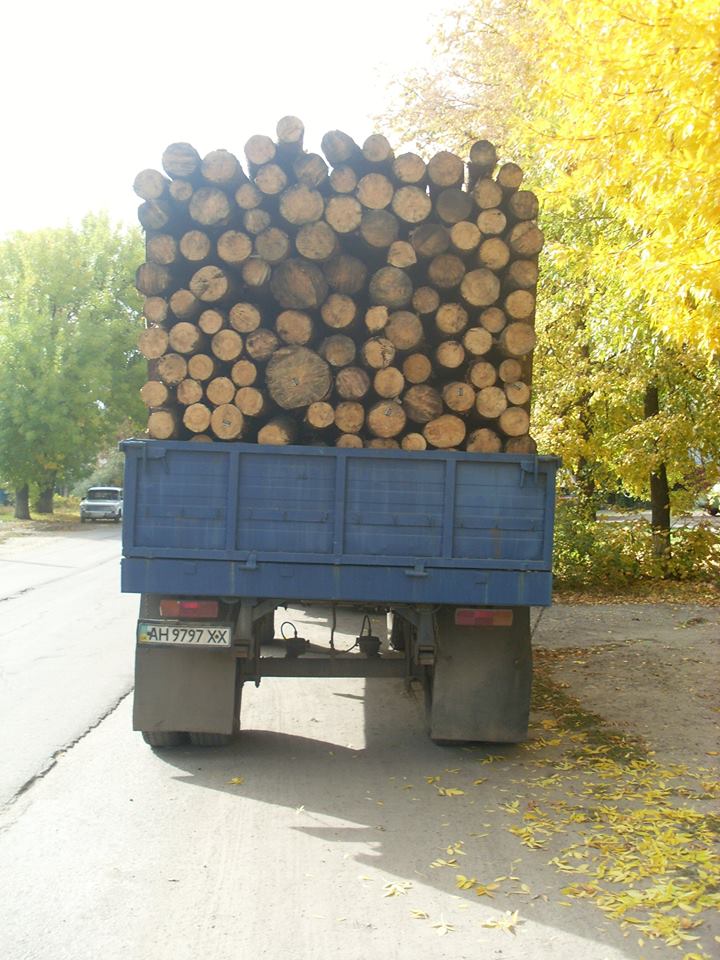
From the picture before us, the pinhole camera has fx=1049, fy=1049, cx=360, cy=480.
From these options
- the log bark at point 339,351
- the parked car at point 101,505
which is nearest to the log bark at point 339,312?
the log bark at point 339,351

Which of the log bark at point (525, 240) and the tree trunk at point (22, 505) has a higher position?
the log bark at point (525, 240)

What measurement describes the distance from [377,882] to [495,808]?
4.46ft

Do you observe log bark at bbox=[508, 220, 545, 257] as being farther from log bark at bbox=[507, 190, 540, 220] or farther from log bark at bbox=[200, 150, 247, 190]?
log bark at bbox=[200, 150, 247, 190]

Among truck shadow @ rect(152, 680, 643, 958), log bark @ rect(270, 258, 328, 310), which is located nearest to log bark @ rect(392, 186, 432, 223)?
log bark @ rect(270, 258, 328, 310)

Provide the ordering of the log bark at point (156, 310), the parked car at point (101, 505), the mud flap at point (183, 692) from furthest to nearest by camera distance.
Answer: the parked car at point (101, 505) → the log bark at point (156, 310) → the mud flap at point (183, 692)

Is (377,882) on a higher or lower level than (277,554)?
lower

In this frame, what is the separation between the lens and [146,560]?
6.42 m

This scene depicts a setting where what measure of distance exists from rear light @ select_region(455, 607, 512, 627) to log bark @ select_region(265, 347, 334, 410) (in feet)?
5.43

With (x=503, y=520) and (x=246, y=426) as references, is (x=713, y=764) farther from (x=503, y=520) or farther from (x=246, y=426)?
(x=246, y=426)

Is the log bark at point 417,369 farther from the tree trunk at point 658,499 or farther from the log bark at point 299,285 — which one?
the tree trunk at point 658,499

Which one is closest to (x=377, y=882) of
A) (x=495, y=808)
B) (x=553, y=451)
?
(x=495, y=808)

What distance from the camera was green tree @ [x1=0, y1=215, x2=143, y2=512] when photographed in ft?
126

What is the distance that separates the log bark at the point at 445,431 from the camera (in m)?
6.80

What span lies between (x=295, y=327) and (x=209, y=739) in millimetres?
2786
